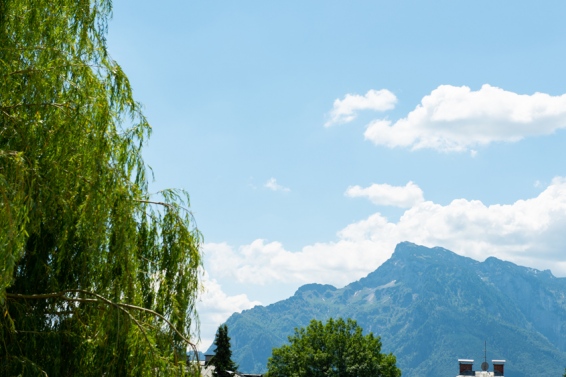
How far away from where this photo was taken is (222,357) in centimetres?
6850

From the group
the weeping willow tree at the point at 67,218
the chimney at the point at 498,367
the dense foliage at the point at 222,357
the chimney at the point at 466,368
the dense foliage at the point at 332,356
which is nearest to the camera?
the weeping willow tree at the point at 67,218

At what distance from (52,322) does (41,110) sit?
3.57 meters

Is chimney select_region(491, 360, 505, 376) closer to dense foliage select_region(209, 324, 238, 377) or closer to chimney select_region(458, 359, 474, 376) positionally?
chimney select_region(458, 359, 474, 376)

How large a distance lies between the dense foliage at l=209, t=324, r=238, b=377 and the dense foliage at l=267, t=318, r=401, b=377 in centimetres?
536

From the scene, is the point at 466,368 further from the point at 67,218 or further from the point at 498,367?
the point at 67,218

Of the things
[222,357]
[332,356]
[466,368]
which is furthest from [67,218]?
[466,368]

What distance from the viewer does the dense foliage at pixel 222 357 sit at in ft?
218

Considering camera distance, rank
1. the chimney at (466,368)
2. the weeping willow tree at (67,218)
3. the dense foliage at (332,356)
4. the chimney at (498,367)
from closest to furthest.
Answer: the weeping willow tree at (67,218) → the dense foliage at (332,356) → the chimney at (498,367) → the chimney at (466,368)

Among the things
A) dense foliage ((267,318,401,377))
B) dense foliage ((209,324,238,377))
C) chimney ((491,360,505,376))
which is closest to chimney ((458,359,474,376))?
chimney ((491,360,505,376))

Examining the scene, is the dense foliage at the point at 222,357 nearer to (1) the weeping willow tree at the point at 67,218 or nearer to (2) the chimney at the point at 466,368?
(2) the chimney at the point at 466,368

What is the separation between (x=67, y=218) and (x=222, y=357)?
55371 mm

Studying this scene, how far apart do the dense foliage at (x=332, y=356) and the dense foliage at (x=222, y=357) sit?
5359mm

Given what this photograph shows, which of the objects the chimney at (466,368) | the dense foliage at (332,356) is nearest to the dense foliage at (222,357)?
the dense foliage at (332,356)

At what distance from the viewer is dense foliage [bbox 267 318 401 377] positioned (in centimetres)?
7244
